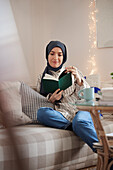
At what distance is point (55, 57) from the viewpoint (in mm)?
2176

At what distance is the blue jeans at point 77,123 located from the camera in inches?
62.8

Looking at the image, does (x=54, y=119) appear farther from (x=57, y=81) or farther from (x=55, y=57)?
(x=55, y=57)

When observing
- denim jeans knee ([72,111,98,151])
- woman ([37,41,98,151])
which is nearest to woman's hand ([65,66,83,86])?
woman ([37,41,98,151])

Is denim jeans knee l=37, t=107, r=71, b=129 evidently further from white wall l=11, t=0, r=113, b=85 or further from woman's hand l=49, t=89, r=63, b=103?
white wall l=11, t=0, r=113, b=85

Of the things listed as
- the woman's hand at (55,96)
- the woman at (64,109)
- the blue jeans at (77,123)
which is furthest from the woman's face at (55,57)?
the blue jeans at (77,123)

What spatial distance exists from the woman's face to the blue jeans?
47 centimetres

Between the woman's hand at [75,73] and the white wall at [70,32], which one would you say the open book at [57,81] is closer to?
the woman's hand at [75,73]

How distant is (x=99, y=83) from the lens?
8.54 feet

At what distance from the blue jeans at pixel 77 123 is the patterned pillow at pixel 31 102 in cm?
Result: 21

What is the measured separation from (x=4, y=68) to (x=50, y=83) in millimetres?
1634

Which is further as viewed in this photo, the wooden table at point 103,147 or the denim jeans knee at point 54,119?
the denim jeans knee at point 54,119

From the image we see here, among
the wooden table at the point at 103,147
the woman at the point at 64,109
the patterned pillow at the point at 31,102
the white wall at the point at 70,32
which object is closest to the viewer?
the wooden table at the point at 103,147

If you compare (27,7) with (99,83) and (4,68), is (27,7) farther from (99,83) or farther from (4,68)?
(99,83)

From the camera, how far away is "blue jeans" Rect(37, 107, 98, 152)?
62.8 inches
